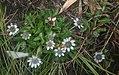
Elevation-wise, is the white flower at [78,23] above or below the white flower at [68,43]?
above

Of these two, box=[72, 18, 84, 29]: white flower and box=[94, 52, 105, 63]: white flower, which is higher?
box=[72, 18, 84, 29]: white flower

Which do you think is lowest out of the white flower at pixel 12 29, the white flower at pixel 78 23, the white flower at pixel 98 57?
the white flower at pixel 98 57

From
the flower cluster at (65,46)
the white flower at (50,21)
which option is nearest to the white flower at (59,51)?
the flower cluster at (65,46)

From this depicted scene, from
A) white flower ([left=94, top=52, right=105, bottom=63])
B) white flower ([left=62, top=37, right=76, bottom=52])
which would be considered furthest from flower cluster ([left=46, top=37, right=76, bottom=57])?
white flower ([left=94, top=52, right=105, bottom=63])

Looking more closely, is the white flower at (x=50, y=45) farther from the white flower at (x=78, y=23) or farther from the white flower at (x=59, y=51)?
the white flower at (x=78, y=23)

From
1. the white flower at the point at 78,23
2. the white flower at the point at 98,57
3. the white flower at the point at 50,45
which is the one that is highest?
the white flower at the point at 78,23

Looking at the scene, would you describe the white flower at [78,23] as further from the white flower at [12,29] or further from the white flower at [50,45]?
the white flower at [12,29]

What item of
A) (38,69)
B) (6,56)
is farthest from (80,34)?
(6,56)

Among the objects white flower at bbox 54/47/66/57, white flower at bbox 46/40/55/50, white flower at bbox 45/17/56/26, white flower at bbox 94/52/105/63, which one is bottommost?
white flower at bbox 94/52/105/63

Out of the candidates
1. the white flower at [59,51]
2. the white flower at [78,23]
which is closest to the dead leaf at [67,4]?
the white flower at [78,23]

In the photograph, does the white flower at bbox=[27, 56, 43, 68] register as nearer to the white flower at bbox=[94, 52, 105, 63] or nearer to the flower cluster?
the flower cluster

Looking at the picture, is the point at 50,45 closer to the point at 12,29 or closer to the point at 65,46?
the point at 65,46
